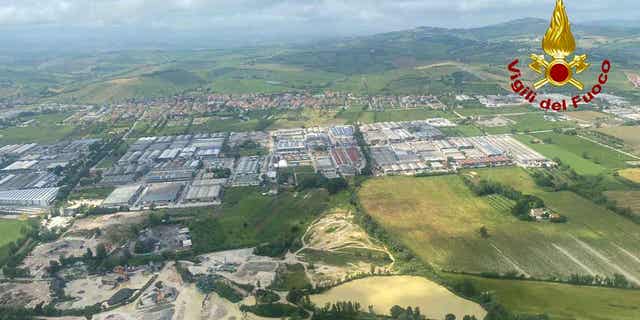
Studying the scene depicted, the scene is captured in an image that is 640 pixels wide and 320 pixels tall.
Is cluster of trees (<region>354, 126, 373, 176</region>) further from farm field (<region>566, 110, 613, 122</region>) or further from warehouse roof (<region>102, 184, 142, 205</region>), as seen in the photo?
farm field (<region>566, 110, 613, 122</region>)

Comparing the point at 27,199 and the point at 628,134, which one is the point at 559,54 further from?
the point at 628,134

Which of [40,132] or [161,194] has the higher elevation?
[40,132]

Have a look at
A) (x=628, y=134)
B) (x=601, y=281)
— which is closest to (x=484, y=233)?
(x=601, y=281)

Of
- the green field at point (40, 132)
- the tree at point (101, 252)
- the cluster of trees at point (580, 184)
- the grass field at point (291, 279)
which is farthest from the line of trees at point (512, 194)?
the green field at point (40, 132)

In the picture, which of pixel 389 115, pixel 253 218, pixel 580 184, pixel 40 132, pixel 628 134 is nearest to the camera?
pixel 253 218

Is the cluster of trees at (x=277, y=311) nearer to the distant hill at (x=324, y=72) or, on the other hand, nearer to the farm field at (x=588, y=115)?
the farm field at (x=588, y=115)

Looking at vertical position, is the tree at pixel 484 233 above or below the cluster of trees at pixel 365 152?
below
